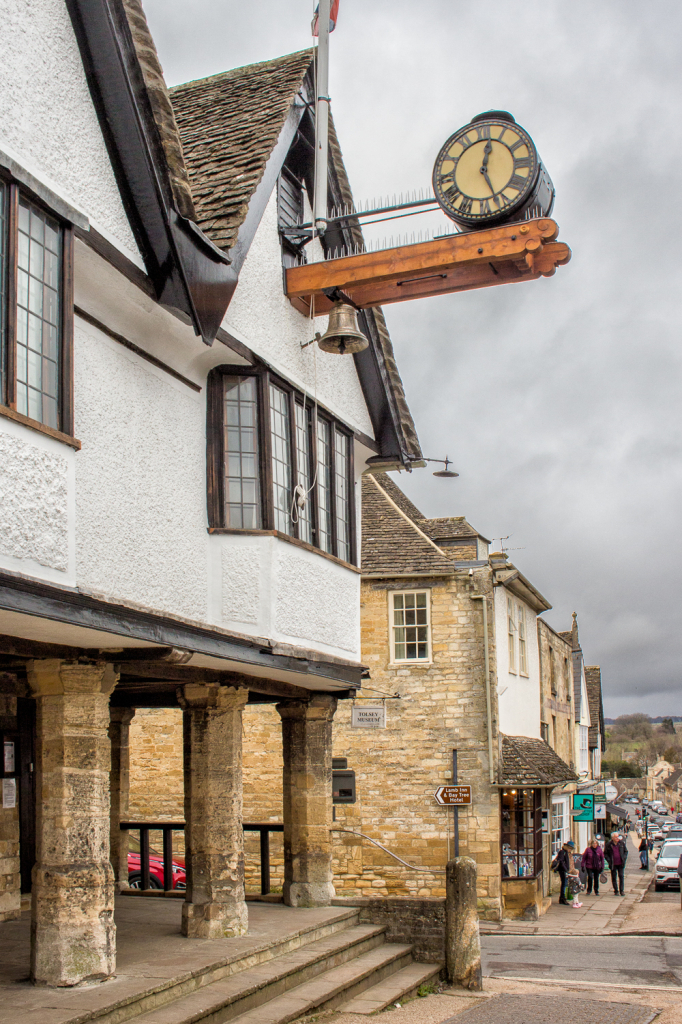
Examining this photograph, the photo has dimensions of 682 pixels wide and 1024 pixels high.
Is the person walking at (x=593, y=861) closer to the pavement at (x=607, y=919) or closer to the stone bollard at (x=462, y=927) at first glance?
the pavement at (x=607, y=919)

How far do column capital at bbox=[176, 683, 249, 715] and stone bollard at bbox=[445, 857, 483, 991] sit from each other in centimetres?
332

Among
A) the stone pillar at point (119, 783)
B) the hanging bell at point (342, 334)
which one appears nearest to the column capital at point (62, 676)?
the hanging bell at point (342, 334)

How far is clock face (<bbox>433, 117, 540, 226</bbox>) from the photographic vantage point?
9.34m

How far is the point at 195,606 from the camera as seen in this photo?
29.9ft

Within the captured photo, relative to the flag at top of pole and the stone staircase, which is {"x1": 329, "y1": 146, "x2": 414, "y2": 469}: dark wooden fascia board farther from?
the stone staircase

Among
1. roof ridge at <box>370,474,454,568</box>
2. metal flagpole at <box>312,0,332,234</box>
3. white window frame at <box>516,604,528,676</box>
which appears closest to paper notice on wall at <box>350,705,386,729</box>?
roof ridge at <box>370,474,454,568</box>

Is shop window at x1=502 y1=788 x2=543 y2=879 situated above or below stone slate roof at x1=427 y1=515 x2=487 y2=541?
below

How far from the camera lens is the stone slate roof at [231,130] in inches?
368

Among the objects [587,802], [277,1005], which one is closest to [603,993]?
[277,1005]

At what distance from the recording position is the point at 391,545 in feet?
76.0

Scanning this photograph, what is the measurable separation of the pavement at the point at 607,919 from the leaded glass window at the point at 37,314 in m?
15.9

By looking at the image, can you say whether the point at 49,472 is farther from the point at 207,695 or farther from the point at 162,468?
the point at 207,695

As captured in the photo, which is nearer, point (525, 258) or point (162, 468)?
point (162, 468)

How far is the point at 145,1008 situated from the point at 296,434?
5.40 meters
